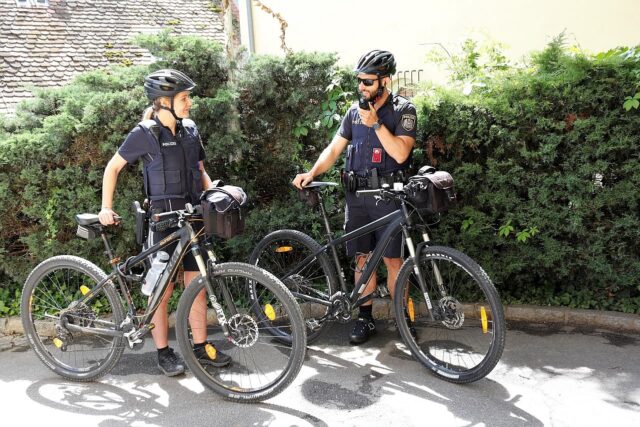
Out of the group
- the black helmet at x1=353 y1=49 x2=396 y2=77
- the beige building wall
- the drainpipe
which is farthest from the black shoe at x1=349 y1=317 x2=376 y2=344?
the drainpipe

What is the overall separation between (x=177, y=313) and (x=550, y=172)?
2972 millimetres

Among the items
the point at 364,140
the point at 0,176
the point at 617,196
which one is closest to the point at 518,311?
the point at 617,196

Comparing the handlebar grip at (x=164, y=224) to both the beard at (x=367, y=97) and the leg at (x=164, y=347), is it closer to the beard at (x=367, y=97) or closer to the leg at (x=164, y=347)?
the leg at (x=164, y=347)

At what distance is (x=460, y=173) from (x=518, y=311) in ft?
4.09

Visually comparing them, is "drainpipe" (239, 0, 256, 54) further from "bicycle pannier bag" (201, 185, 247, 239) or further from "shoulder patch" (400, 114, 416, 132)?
"bicycle pannier bag" (201, 185, 247, 239)

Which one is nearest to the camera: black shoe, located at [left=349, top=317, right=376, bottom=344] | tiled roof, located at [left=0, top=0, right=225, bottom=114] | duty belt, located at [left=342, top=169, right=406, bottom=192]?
duty belt, located at [left=342, top=169, right=406, bottom=192]

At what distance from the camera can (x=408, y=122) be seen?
4.03 m

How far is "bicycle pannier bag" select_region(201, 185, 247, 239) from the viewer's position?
11.6 ft

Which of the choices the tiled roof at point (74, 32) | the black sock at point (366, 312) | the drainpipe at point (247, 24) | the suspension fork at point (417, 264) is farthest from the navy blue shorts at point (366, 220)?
the tiled roof at point (74, 32)

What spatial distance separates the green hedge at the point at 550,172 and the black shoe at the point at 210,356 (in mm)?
2029

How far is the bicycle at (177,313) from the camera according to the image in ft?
12.0

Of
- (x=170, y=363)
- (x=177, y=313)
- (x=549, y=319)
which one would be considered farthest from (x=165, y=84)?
(x=549, y=319)

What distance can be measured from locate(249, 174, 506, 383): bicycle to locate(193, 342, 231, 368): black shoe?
18.5 inches

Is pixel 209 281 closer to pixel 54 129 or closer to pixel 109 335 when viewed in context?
pixel 109 335
